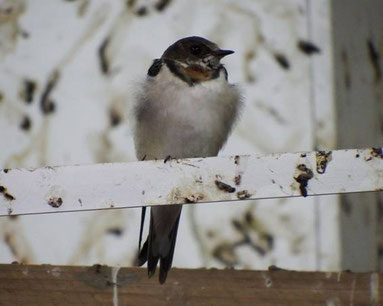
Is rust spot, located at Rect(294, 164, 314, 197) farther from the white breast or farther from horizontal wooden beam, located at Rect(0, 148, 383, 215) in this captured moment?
the white breast

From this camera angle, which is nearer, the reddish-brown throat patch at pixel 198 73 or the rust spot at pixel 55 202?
the rust spot at pixel 55 202

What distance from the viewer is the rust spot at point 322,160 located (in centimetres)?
124

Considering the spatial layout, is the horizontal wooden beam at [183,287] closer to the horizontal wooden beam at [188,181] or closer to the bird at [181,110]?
the horizontal wooden beam at [188,181]

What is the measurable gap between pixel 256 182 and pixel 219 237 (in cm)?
127

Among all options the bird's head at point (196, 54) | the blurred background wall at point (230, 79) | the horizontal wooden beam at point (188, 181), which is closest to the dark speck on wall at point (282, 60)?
the blurred background wall at point (230, 79)

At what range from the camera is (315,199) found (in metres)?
2.46

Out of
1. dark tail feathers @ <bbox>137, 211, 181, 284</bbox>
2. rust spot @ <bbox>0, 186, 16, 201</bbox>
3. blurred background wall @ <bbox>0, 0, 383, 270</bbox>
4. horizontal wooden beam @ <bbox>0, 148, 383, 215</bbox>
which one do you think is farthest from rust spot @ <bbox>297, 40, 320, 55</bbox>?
rust spot @ <bbox>0, 186, 16, 201</bbox>

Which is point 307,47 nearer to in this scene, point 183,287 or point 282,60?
point 282,60

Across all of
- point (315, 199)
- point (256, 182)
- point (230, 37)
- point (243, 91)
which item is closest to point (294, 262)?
point (315, 199)

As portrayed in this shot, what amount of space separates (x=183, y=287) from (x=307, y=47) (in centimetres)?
116

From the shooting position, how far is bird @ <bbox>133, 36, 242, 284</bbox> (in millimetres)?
2150

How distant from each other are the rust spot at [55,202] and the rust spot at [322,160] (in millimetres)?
356

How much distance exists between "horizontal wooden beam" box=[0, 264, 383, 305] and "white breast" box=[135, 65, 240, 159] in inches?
27.7

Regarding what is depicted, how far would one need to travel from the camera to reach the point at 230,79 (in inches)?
100
